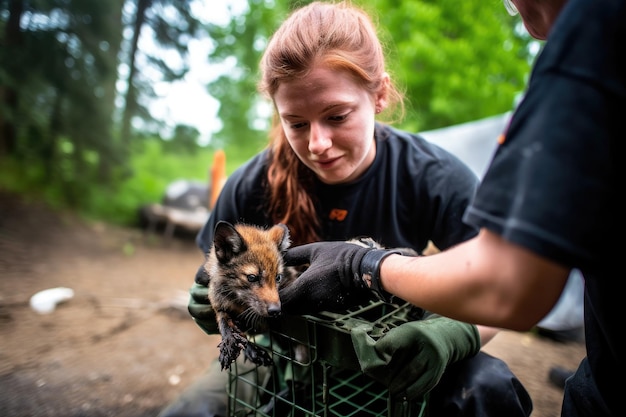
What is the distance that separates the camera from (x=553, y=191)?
2.71 ft

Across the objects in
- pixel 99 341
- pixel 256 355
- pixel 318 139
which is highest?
pixel 318 139

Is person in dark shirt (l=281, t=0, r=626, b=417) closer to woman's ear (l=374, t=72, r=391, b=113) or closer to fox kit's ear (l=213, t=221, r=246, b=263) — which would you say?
fox kit's ear (l=213, t=221, r=246, b=263)

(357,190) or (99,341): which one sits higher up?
(357,190)

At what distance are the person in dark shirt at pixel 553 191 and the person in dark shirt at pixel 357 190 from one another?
0.41m

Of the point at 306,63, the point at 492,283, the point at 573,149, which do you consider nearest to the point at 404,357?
the point at 492,283

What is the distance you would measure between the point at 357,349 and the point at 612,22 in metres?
1.06

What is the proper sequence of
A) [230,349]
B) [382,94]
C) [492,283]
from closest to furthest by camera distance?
[492,283] < [230,349] < [382,94]

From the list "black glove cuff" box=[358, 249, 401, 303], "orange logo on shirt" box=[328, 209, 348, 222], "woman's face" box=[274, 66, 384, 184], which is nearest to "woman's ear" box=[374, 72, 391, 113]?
"woman's face" box=[274, 66, 384, 184]

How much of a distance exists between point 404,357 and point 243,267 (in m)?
1.12

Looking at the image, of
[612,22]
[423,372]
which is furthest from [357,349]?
[612,22]

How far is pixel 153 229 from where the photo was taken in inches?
396

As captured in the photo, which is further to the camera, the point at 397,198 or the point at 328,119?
the point at 397,198

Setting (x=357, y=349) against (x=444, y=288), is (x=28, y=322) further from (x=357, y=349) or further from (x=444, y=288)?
(x=444, y=288)

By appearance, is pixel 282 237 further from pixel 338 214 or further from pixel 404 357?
pixel 404 357
